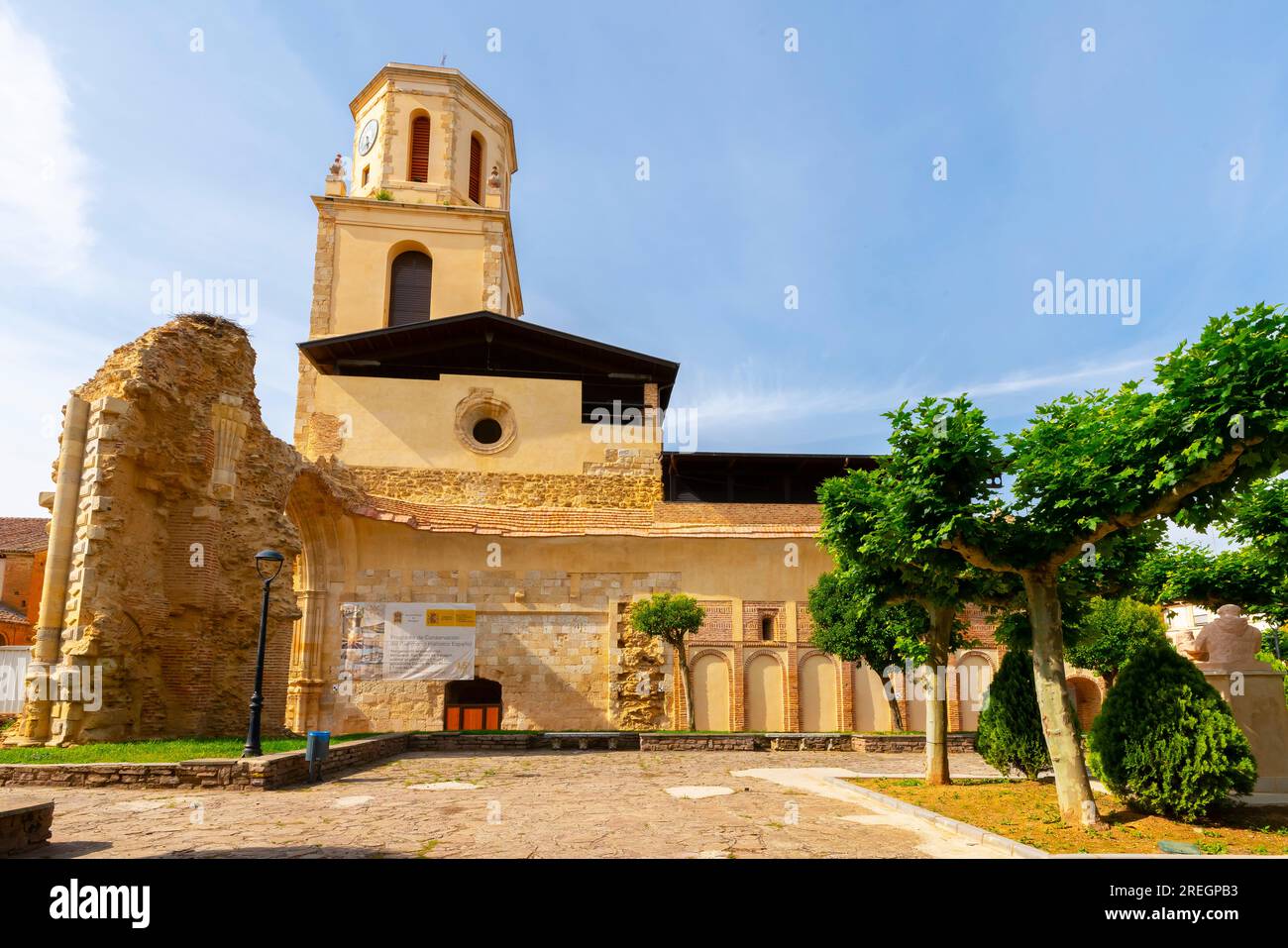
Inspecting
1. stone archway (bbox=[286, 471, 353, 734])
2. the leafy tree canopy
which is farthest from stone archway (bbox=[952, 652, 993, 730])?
stone archway (bbox=[286, 471, 353, 734])

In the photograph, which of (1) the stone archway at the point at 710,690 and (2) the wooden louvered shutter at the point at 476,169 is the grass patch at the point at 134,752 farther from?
(2) the wooden louvered shutter at the point at 476,169

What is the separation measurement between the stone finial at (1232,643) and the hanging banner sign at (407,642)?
1775 centimetres

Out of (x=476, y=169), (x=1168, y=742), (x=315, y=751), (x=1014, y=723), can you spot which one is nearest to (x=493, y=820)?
(x=315, y=751)

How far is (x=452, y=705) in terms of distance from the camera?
23.3 meters

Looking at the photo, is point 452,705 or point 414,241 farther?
point 414,241

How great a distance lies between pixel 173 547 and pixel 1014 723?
13.6 meters

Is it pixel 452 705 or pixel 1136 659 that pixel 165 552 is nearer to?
pixel 452 705

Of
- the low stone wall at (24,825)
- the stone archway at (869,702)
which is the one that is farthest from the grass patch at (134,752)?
the stone archway at (869,702)

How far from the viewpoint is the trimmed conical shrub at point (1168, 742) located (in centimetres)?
759

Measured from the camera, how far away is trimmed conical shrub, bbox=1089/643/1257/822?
24.9 ft

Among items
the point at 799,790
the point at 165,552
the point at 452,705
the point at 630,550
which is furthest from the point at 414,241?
the point at 799,790

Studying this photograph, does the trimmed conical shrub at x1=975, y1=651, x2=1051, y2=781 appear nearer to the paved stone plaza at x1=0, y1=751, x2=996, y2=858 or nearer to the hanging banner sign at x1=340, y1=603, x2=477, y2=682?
the paved stone plaza at x1=0, y1=751, x2=996, y2=858

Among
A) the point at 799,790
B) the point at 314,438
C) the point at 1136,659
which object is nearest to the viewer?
the point at 1136,659
